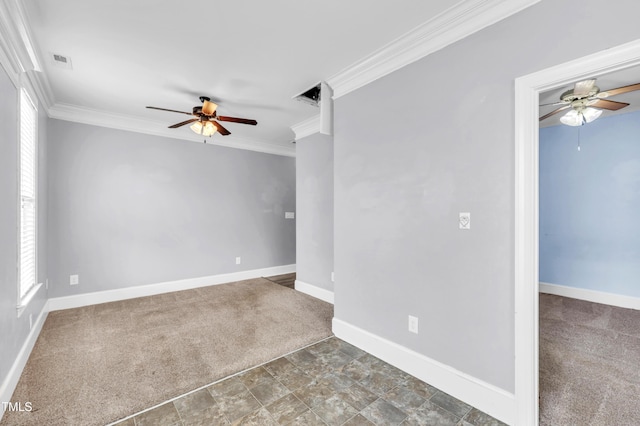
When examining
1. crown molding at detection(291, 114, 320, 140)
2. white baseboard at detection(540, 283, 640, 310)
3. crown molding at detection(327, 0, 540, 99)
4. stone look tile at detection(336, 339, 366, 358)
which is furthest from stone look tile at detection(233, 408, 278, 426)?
white baseboard at detection(540, 283, 640, 310)

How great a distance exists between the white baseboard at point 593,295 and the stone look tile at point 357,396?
3912mm

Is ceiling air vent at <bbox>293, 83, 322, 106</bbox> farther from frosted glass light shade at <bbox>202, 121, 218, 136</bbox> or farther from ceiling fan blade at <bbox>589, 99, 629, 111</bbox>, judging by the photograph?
ceiling fan blade at <bbox>589, 99, 629, 111</bbox>


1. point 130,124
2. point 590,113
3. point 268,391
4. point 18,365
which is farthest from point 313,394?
point 130,124

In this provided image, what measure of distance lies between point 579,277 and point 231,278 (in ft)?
17.6

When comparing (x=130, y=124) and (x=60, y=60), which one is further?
(x=130, y=124)

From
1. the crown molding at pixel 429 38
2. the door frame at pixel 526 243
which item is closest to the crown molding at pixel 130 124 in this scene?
the crown molding at pixel 429 38

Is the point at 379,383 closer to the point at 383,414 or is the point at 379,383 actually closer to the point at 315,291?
the point at 383,414

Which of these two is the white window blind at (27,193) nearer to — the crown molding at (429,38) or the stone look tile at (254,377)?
the stone look tile at (254,377)

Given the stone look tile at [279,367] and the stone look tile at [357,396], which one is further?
the stone look tile at [279,367]

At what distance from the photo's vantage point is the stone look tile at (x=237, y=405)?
180cm

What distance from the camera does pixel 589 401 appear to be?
1.91 m

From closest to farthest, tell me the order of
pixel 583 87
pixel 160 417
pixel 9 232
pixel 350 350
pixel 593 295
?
pixel 160 417
pixel 9 232
pixel 583 87
pixel 350 350
pixel 593 295

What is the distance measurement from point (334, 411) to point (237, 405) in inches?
25.0

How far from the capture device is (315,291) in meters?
4.30
